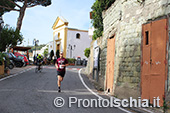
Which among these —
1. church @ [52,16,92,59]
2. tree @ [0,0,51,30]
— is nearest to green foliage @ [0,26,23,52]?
tree @ [0,0,51,30]

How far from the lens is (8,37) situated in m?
25.0

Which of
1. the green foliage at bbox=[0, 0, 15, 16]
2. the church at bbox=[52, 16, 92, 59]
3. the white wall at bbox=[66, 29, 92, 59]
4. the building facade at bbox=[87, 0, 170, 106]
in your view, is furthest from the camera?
the white wall at bbox=[66, 29, 92, 59]

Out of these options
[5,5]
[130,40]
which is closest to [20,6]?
[5,5]

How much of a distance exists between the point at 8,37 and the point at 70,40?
28.3 meters

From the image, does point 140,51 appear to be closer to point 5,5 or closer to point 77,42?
point 5,5

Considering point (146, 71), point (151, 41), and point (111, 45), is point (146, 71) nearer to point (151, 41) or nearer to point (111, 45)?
point (151, 41)

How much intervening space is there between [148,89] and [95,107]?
6.91 ft

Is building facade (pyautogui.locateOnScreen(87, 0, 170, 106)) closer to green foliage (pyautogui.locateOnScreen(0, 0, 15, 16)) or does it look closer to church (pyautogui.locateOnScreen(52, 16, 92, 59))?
green foliage (pyautogui.locateOnScreen(0, 0, 15, 16))

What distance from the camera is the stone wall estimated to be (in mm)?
8248

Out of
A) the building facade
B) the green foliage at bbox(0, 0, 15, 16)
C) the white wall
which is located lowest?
the building facade

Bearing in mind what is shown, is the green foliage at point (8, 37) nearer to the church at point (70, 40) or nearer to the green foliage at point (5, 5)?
the green foliage at point (5, 5)

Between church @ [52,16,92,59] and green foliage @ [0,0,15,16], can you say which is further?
church @ [52,16,92,59]

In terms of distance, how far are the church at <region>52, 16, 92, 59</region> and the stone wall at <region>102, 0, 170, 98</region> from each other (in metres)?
41.7

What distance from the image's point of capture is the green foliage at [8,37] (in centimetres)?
2469
